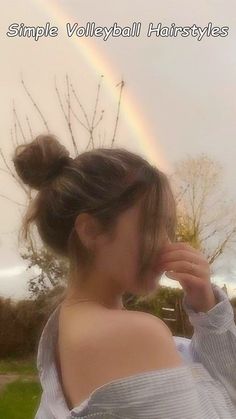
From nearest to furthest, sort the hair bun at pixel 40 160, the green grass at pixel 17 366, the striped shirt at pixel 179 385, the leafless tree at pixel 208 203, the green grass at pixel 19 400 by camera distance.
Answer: the striped shirt at pixel 179 385 < the hair bun at pixel 40 160 < the green grass at pixel 19 400 < the leafless tree at pixel 208 203 < the green grass at pixel 17 366

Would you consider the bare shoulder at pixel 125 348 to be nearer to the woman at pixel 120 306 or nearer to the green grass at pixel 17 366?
the woman at pixel 120 306

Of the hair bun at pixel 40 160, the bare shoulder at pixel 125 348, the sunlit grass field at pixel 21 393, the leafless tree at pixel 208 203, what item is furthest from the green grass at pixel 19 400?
the bare shoulder at pixel 125 348

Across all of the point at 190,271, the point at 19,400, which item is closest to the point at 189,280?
the point at 190,271

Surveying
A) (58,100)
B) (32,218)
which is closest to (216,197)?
(58,100)

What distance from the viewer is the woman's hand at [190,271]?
49cm

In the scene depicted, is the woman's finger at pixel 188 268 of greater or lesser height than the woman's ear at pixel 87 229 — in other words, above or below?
below

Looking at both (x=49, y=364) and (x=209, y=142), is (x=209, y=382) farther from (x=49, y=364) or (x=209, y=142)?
(x=209, y=142)

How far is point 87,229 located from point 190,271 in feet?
0.31

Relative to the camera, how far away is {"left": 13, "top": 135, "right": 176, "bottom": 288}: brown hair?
488 mm

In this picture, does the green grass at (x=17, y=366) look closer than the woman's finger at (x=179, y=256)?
No

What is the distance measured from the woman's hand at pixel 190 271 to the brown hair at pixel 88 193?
0.01 metres

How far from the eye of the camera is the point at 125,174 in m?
0.52

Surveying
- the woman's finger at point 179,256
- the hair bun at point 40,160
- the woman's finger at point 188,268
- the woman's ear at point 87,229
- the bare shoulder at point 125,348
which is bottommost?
the bare shoulder at point 125,348

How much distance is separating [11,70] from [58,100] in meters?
0.28
